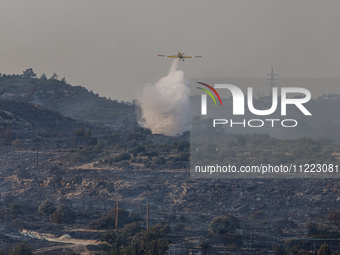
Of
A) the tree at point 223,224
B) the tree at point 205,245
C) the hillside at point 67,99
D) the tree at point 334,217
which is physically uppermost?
the hillside at point 67,99

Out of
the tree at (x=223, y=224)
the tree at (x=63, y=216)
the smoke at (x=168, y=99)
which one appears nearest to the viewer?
the tree at (x=223, y=224)

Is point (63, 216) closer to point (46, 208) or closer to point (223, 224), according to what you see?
point (46, 208)

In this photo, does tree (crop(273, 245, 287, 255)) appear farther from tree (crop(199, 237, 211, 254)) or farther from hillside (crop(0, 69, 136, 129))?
hillside (crop(0, 69, 136, 129))

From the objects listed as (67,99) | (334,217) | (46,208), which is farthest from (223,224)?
(67,99)

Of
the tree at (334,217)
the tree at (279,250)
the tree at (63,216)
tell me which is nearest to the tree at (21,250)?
the tree at (63,216)

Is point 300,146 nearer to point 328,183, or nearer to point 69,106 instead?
point 328,183

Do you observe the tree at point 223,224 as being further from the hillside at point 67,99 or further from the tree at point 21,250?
the hillside at point 67,99

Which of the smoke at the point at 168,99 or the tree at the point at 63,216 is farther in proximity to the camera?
the smoke at the point at 168,99

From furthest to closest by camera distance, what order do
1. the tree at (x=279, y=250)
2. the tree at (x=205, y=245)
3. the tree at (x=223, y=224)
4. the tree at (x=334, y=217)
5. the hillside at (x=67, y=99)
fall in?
the hillside at (x=67, y=99)
the tree at (x=334, y=217)
the tree at (x=223, y=224)
the tree at (x=205, y=245)
the tree at (x=279, y=250)

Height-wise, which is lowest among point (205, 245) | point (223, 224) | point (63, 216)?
point (205, 245)

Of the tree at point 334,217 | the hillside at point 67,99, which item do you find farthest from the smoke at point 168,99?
the tree at point 334,217

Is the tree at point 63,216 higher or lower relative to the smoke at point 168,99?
lower

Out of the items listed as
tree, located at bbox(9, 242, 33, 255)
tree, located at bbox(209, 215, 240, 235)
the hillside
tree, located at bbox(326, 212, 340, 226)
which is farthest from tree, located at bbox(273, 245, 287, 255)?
the hillside
